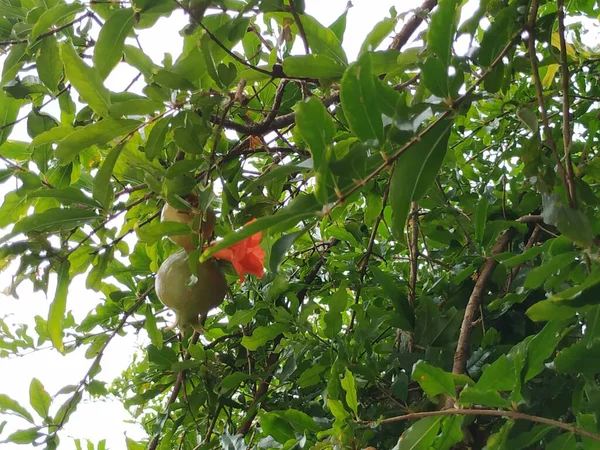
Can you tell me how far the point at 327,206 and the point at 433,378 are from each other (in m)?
0.23

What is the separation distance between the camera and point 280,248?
1.67 feet

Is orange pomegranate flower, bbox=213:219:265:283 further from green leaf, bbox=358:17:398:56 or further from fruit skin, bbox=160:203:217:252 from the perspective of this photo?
green leaf, bbox=358:17:398:56

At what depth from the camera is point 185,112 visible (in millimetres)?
687

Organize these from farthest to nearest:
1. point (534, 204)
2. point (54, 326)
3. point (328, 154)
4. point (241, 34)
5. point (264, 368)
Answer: point (264, 368) → point (534, 204) → point (54, 326) → point (241, 34) → point (328, 154)

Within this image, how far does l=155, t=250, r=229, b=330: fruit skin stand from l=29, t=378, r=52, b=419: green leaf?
0.36 m

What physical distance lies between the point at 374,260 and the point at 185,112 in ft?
2.26

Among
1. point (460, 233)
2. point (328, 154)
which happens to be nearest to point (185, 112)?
point (328, 154)

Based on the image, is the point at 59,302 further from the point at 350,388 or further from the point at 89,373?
the point at 350,388

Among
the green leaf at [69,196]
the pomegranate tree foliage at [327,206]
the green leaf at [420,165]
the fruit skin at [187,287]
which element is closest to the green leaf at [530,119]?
the pomegranate tree foliage at [327,206]

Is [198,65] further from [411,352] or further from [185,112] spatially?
[411,352]

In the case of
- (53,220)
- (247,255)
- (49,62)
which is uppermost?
(49,62)

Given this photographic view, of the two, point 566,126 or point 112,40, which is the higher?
point 112,40

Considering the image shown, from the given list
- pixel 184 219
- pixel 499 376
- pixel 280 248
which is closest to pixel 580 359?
pixel 499 376

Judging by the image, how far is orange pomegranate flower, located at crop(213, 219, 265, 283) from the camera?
73 centimetres
